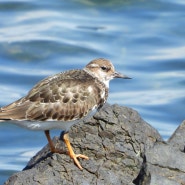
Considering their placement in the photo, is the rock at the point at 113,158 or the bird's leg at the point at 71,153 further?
the bird's leg at the point at 71,153

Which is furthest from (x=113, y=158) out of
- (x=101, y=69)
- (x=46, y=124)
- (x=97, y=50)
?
(x=97, y=50)

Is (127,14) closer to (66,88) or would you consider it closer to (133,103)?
(133,103)

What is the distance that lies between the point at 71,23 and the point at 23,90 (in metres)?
3.51

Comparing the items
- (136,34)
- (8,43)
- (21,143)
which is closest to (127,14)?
(136,34)

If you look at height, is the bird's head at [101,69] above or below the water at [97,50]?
below

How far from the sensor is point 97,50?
14.6 metres

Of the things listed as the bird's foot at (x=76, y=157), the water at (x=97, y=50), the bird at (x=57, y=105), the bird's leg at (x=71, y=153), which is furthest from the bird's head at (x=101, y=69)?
the water at (x=97, y=50)

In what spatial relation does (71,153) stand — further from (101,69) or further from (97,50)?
(97,50)

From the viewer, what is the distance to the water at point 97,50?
12.2 meters

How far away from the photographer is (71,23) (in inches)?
632

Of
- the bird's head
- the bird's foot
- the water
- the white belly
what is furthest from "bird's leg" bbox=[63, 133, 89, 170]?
the water

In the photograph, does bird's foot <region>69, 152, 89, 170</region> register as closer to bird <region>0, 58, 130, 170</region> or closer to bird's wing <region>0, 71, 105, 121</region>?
bird <region>0, 58, 130, 170</region>

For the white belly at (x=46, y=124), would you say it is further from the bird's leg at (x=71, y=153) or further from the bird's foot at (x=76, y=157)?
the bird's foot at (x=76, y=157)

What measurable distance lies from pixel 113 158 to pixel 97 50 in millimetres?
8246
